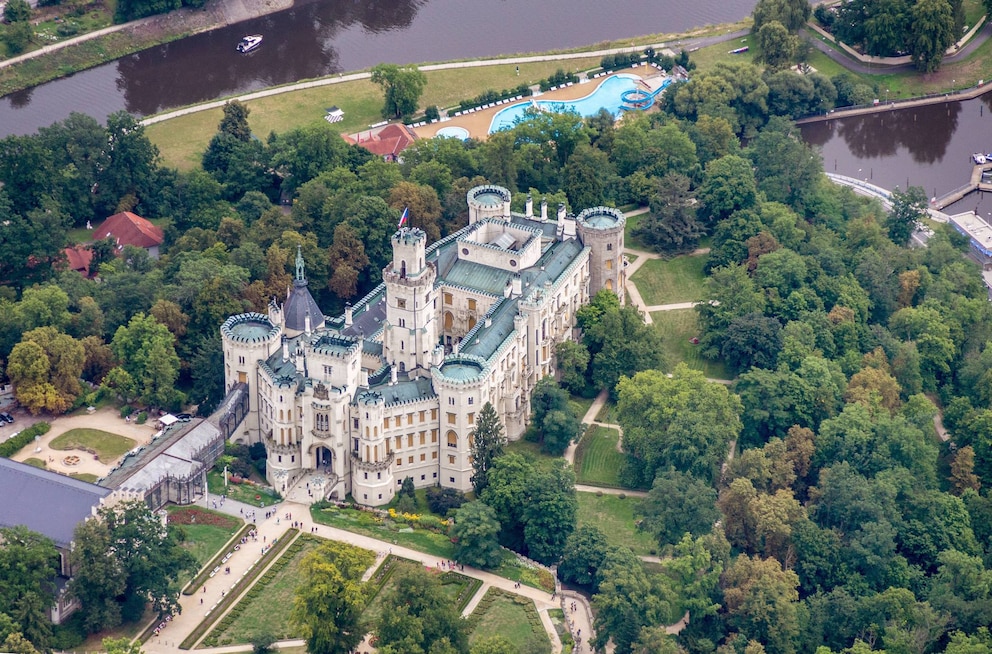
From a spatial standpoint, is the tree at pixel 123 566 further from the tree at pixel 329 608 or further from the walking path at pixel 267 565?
the tree at pixel 329 608

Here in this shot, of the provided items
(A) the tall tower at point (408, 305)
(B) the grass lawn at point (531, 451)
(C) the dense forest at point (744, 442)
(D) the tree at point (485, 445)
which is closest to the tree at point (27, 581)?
(C) the dense forest at point (744, 442)

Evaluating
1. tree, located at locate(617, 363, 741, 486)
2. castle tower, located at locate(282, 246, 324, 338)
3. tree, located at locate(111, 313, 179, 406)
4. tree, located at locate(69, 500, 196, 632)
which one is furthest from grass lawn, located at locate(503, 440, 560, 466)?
tree, located at locate(69, 500, 196, 632)

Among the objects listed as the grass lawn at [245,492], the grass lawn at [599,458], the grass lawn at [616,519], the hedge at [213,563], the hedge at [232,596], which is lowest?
the grass lawn at [616,519]

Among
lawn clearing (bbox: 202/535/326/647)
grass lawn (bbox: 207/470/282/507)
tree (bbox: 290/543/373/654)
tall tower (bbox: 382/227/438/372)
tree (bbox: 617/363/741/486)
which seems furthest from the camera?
tall tower (bbox: 382/227/438/372)

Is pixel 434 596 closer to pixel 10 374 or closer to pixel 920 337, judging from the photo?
pixel 10 374

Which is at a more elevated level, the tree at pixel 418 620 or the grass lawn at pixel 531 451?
the tree at pixel 418 620

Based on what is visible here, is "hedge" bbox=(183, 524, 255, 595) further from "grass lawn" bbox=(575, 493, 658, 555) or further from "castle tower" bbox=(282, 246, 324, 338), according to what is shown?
"grass lawn" bbox=(575, 493, 658, 555)

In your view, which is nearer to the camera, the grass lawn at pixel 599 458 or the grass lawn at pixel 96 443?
the grass lawn at pixel 96 443
